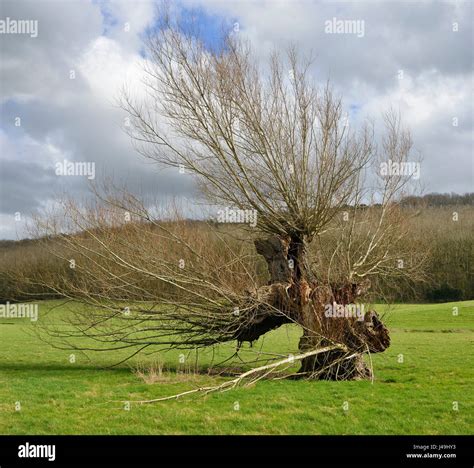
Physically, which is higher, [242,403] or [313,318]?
[313,318]

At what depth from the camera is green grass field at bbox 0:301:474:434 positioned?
29.7 feet

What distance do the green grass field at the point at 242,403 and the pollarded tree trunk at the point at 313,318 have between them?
84 centimetres

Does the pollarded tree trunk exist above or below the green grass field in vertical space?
above

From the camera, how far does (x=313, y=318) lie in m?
13.4

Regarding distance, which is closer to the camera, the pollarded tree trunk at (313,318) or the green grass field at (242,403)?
the green grass field at (242,403)

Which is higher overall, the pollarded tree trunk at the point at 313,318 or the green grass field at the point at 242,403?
the pollarded tree trunk at the point at 313,318

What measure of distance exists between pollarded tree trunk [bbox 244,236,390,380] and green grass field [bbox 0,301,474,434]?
2.77 ft

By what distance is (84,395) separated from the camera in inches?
472

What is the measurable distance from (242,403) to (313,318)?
342 centimetres

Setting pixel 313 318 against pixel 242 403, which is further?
pixel 313 318

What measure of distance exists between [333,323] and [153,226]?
16.6 ft

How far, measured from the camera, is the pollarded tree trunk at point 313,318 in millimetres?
13422

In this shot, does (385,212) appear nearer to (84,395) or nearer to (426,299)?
(84,395)
